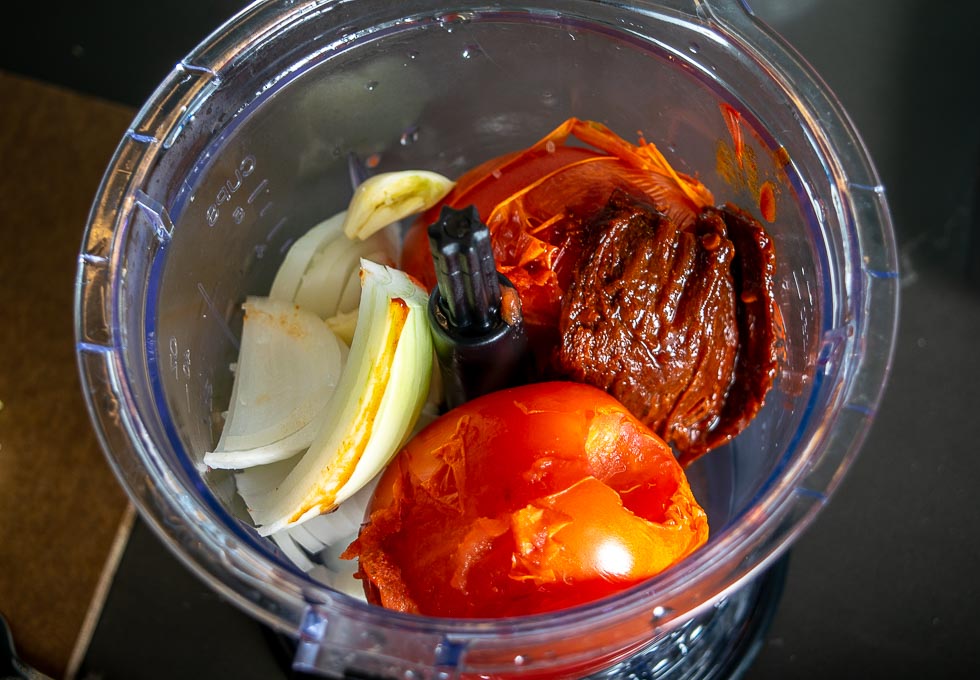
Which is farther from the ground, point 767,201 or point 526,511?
point 767,201

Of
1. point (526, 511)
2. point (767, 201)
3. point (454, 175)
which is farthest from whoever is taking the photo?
point (454, 175)

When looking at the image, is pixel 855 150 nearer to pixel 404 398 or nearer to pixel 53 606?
pixel 404 398

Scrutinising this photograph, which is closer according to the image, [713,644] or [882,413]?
[713,644]

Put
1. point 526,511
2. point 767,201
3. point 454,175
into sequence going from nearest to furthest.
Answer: point 526,511, point 767,201, point 454,175

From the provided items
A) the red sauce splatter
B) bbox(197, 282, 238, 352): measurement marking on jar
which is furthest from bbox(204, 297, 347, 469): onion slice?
the red sauce splatter

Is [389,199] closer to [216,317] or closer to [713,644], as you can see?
[216,317]

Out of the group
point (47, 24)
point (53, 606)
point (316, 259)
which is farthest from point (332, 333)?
point (47, 24)

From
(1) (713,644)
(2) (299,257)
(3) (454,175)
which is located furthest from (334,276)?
(1) (713,644)
